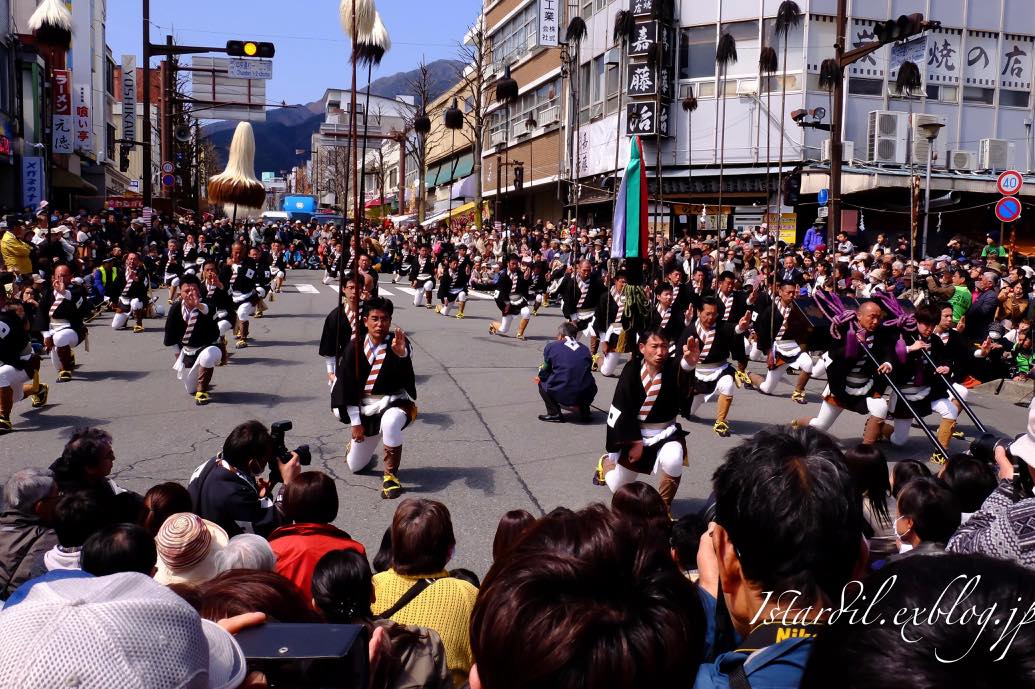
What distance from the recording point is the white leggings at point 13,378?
30.4ft

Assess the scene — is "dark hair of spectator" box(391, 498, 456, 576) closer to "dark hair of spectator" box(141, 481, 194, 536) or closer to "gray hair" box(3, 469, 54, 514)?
"dark hair of spectator" box(141, 481, 194, 536)

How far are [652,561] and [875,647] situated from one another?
17.5 inches

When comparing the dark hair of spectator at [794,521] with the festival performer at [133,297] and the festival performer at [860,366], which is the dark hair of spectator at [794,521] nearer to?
the festival performer at [860,366]

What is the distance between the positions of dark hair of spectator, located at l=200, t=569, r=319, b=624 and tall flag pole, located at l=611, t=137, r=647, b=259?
240 inches

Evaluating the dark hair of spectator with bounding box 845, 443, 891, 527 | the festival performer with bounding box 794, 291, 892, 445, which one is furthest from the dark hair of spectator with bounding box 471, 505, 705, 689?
the festival performer with bounding box 794, 291, 892, 445

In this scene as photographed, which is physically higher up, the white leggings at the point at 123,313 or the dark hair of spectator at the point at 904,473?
the white leggings at the point at 123,313

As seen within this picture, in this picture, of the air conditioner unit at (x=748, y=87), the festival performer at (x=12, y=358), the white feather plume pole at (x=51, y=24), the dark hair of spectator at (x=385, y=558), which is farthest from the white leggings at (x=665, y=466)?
the air conditioner unit at (x=748, y=87)

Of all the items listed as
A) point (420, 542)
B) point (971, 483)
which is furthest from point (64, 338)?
point (971, 483)

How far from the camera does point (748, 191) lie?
94.8 ft

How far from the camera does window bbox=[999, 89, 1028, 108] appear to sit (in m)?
29.0

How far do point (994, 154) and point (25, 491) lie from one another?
2941cm

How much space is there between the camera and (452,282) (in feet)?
63.6

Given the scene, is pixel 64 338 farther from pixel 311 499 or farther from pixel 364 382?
pixel 311 499

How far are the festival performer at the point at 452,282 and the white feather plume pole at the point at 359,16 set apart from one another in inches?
489
